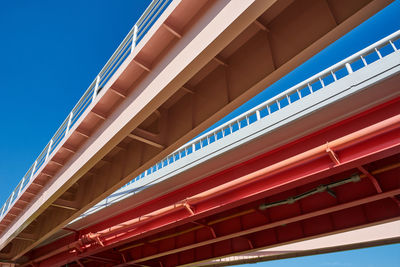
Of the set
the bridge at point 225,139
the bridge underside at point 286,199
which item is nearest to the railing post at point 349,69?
the bridge at point 225,139

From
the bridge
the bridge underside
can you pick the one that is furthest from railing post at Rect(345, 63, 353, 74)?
the bridge underside

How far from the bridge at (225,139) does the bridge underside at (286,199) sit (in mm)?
45

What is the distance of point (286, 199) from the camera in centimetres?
1091

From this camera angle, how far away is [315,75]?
9.88 meters

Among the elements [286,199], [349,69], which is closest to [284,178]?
[286,199]

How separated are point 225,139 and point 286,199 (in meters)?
3.16

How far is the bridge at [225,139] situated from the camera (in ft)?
19.4

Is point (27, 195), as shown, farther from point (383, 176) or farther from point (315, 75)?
point (383, 176)

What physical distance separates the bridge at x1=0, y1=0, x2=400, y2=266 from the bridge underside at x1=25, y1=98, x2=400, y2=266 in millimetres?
45

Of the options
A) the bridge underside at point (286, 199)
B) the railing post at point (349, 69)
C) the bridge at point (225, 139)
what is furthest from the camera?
the railing post at point (349, 69)

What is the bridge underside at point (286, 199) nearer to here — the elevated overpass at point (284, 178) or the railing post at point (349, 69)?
the elevated overpass at point (284, 178)

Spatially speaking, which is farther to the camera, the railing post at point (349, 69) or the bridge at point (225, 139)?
the railing post at point (349, 69)

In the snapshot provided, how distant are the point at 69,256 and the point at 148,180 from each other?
744 cm

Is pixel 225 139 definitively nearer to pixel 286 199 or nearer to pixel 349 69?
pixel 286 199
